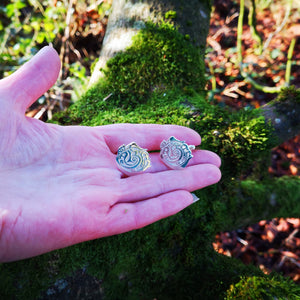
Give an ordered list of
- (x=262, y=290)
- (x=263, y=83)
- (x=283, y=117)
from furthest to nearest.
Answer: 1. (x=263, y=83)
2. (x=283, y=117)
3. (x=262, y=290)

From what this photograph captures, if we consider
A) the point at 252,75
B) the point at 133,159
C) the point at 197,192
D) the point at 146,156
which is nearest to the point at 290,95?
the point at 197,192

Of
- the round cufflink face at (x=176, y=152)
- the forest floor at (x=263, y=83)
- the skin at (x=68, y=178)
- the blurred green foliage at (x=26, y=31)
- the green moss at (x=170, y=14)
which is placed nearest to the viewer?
the skin at (x=68, y=178)

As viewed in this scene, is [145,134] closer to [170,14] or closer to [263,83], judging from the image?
[170,14]

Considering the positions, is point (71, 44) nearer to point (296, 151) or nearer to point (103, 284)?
point (103, 284)

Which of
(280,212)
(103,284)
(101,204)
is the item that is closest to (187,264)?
(103,284)

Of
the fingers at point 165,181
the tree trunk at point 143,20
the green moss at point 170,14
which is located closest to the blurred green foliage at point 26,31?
the tree trunk at point 143,20

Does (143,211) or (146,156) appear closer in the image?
(143,211)

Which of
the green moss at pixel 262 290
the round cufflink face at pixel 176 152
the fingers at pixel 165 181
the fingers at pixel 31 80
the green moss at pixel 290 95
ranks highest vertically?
the fingers at pixel 31 80

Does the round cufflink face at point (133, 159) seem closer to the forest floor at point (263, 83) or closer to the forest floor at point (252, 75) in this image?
the forest floor at point (263, 83)
